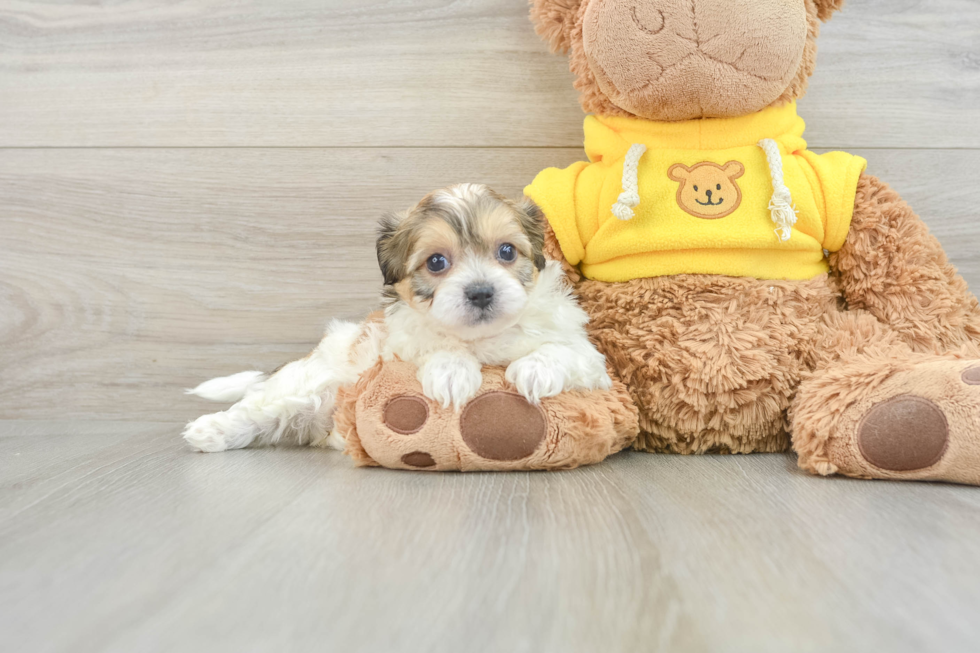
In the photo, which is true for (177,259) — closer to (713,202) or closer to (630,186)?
(630,186)

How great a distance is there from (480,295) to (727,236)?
0.53m

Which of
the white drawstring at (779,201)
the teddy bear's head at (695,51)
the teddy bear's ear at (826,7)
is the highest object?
the teddy bear's ear at (826,7)

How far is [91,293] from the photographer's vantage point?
197 centimetres

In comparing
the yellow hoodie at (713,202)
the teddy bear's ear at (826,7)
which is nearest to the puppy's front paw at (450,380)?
the yellow hoodie at (713,202)

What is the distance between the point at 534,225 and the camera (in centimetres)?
147

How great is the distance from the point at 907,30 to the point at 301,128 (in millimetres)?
1602

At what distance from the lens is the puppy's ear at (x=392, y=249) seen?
1400 mm

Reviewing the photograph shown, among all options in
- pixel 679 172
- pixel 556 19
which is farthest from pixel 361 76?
pixel 679 172

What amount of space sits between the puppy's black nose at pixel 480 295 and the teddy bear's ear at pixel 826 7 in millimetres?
951

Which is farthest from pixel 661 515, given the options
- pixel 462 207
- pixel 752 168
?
pixel 752 168

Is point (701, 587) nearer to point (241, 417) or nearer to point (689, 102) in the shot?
point (689, 102)

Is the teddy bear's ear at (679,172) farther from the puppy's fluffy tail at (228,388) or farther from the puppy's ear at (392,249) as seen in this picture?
the puppy's fluffy tail at (228,388)

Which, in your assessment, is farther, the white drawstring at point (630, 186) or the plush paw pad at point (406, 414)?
the white drawstring at point (630, 186)

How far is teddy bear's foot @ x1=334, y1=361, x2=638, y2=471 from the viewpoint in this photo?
1.26 m
